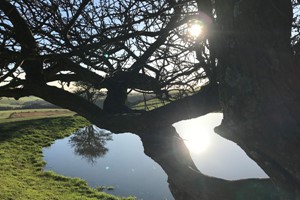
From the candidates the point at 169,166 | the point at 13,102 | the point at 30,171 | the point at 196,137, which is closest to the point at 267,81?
the point at 169,166

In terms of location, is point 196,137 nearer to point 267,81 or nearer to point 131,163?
point 131,163

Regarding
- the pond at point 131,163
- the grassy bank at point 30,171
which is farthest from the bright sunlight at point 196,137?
the grassy bank at point 30,171

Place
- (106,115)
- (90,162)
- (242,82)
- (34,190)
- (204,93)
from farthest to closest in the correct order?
(90,162) < (34,190) < (106,115) < (204,93) < (242,82)

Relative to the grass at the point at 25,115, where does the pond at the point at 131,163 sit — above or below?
below

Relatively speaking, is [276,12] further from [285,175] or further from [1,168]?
[1,168]

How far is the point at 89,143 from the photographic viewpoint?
32.2 meters

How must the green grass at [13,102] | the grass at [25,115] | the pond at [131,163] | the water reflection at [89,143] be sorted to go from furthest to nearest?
the green grass at [13,102]
the grass at [25,115]
the water reflection at [89,143]
the pond at [131,163]

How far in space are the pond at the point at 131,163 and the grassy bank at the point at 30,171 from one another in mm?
1169

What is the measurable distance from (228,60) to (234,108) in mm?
414

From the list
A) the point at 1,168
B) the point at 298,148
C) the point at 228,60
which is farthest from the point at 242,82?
the point at 1,168

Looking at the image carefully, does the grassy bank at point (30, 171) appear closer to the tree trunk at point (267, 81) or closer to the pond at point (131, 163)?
the pond at point (131, 163)

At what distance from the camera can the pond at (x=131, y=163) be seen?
19969mm

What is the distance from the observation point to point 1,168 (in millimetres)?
19734

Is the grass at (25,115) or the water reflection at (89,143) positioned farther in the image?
the grass at (25,115)
